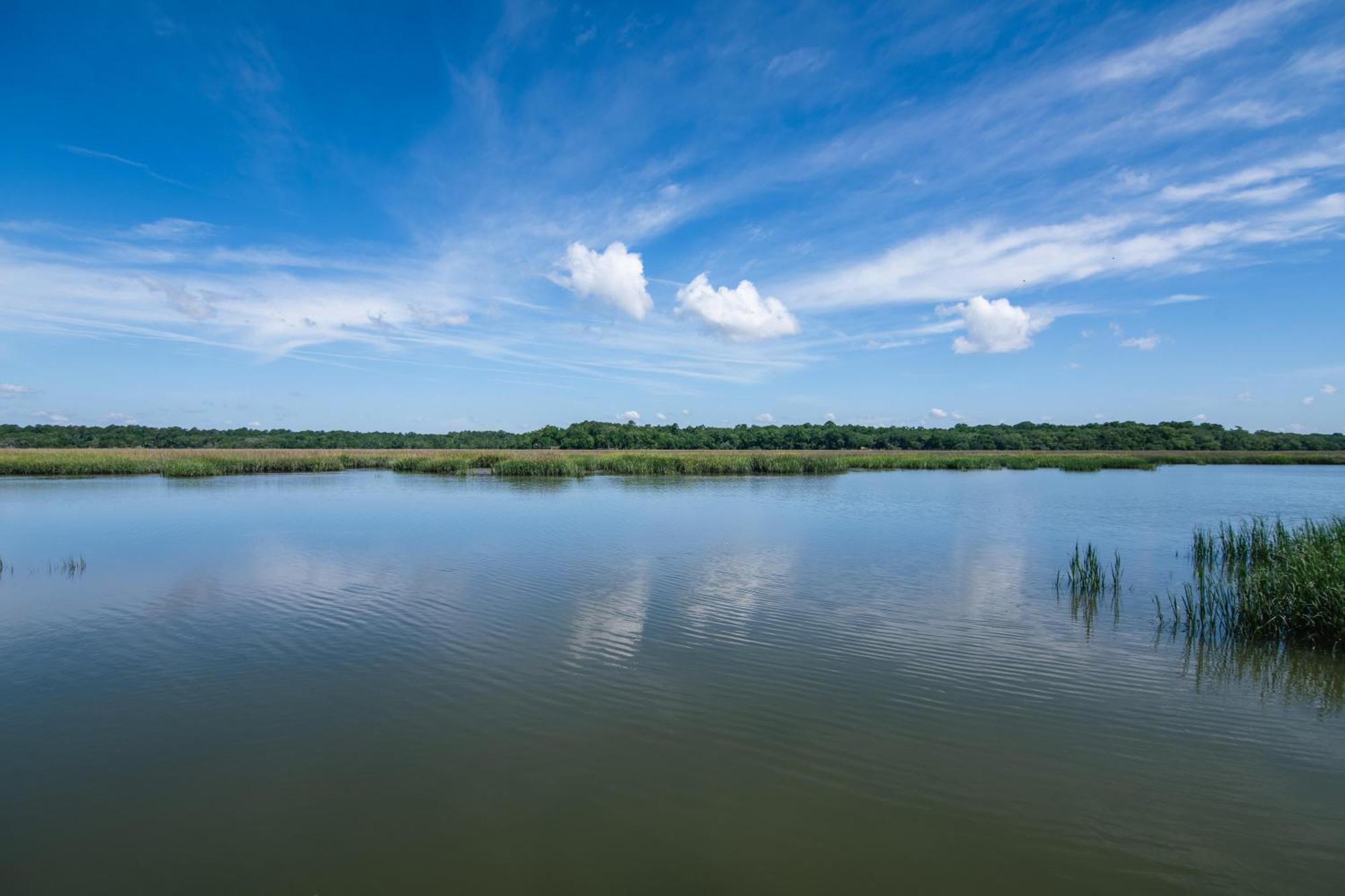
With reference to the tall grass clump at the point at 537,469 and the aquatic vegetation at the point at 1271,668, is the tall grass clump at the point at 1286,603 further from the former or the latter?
the tall grass clump at the point at 537,469

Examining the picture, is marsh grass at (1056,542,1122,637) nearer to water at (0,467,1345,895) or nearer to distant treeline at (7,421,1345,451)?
water at (0,467,1345,895)

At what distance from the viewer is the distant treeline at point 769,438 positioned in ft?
281

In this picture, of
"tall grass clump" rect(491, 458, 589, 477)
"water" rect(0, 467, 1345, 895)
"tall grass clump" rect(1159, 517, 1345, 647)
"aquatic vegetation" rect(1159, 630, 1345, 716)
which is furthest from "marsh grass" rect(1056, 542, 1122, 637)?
"tall grass clump" rect(491, 458, 589, 477)

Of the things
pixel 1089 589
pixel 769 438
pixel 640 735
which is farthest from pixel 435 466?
pixel 769 438

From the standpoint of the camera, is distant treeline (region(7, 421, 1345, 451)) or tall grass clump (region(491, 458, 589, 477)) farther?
distant treeline (region(7, 421, 1345, 451))

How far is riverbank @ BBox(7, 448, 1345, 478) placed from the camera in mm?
41125

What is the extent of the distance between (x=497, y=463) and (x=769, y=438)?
193 feet

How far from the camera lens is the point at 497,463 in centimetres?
4591

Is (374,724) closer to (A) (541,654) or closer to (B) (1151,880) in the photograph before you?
(A) (541,654)

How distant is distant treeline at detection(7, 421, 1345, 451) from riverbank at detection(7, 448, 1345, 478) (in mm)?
29740

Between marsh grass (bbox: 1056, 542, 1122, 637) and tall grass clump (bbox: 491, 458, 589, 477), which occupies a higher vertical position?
tall grass clump (bbox: 491, 458, 589, 477)

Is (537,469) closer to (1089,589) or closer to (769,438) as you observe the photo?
(1089,589)

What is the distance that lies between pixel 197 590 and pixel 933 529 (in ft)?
58.0

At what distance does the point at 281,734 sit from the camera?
Answer: 6.36 meters
